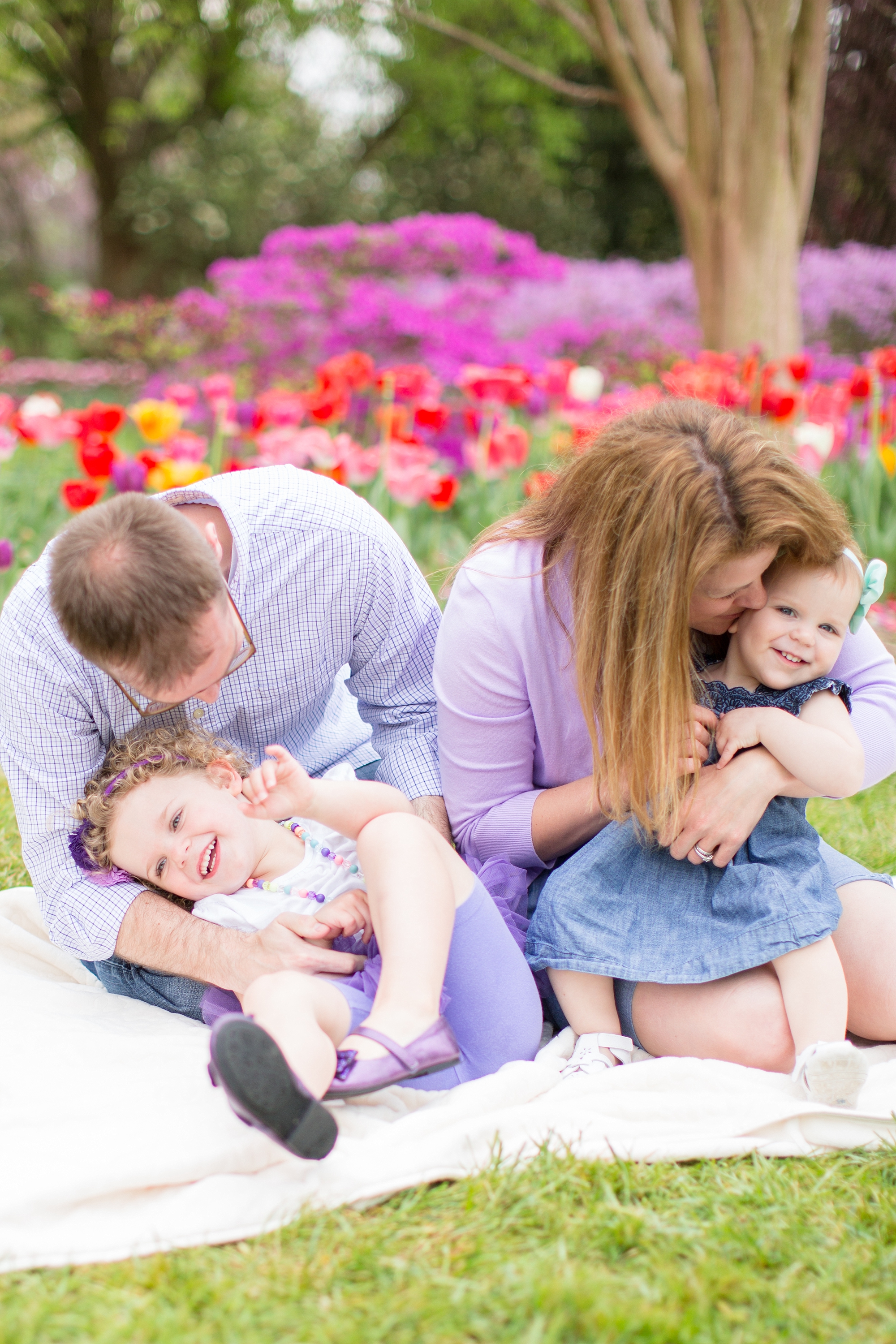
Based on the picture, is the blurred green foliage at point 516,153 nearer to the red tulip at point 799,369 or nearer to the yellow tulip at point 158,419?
the red tulip at point 799,369

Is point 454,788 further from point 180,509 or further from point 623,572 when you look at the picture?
point 180,509

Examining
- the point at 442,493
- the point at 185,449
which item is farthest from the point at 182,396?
the point at 442,493

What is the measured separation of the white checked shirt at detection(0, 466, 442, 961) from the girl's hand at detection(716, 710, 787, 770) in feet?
2.03

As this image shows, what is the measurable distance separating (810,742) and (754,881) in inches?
10.3

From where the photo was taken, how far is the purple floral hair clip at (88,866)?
201 centimetres

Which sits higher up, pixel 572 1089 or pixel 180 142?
pixel 180 142

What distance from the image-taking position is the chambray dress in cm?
189

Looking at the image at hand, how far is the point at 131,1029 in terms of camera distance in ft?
6.69

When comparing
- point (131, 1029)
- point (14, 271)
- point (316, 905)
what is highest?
point (14, 271)

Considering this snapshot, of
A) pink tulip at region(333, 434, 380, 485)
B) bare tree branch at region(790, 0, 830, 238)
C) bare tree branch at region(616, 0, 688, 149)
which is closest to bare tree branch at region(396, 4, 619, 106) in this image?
bare tree branch at region(616, 0, 688, 149)

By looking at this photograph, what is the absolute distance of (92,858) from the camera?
2.02 metres

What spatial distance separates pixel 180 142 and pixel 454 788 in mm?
13523

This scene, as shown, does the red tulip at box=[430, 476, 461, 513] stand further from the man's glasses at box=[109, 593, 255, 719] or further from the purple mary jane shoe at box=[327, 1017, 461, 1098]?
the purple mary jane shoe at box=[327, 1017, 461, 1098]

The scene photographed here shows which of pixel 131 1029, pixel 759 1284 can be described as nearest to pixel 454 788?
pixel 131 1029
